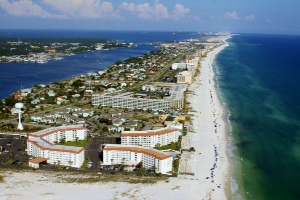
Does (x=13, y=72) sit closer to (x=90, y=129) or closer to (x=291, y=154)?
(x=90, y=129)

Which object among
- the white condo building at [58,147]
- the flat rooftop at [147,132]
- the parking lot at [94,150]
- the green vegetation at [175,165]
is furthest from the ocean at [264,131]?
the white condo building at [58,147]

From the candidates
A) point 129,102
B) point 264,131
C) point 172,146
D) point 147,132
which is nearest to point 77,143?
point 147,132

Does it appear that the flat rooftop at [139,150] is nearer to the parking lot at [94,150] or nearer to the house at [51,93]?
the parking lot at [94,150]

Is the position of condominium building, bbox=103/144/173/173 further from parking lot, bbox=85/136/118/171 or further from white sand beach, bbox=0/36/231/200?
white sand beach, bbox=0/36/231/200

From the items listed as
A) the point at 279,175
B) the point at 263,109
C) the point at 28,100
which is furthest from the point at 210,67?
the point at 279,175

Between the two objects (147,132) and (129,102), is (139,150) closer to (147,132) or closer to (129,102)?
(147,132)
